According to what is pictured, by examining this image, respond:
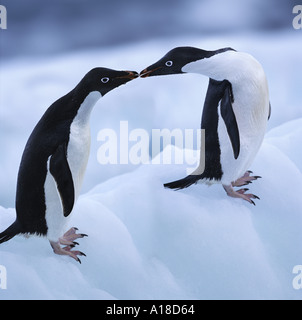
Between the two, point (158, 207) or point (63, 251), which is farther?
point (158, 207)

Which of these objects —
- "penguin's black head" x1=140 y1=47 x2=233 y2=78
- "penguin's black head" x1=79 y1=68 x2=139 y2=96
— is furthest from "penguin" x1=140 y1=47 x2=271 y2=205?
"penguin's black head" x1=79 y1=68 x2=139 y2=96

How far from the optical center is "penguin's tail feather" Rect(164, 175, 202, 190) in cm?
160

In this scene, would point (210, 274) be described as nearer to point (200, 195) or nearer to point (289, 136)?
point (200, 195)

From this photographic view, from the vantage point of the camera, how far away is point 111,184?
66.7 inches

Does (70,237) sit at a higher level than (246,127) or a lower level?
lower

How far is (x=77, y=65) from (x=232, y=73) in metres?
0.56

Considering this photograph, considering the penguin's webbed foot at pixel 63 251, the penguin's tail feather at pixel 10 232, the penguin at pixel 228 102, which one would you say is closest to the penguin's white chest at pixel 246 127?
the penguin at pixel 228 102

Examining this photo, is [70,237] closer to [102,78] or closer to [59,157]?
[59,157]

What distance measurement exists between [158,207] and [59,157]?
41 cm

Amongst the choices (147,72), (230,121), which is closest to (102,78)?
(147,72)

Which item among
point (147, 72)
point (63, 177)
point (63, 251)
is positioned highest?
point (147, 72)

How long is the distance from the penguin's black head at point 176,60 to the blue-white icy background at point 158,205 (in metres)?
0.21

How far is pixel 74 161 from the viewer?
1.38m
